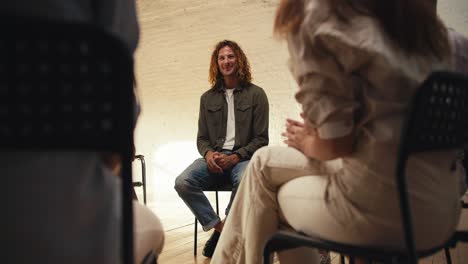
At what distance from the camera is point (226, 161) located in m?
2.72

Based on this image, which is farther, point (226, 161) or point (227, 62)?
point (227, 62)

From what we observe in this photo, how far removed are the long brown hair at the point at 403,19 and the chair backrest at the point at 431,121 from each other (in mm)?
114

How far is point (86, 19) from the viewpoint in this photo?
64 centimetres

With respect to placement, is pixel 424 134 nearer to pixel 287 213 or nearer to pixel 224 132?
pixel 287 213

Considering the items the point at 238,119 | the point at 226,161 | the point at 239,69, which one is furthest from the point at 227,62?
the point at 226,161

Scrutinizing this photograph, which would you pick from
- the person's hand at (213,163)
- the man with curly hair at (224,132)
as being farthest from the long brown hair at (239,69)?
the person's hand at (213,163)

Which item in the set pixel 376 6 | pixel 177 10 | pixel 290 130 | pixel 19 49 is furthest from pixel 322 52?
Result: pixel 177 10

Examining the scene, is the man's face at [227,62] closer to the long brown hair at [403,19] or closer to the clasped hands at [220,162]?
the clasped hands at [220,162]

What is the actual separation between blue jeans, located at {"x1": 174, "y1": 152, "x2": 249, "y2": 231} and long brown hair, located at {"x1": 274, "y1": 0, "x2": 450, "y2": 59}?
69.6 inches

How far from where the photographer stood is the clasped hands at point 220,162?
2.72 m

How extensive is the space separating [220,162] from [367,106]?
186cm

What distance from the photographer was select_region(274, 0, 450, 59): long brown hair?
0.94 metres

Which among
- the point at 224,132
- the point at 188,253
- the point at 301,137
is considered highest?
the point at 301,137

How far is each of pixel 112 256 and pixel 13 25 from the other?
1.21 ft
